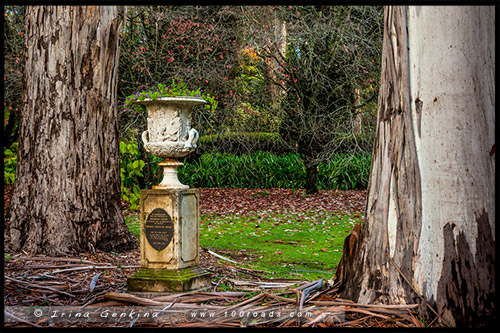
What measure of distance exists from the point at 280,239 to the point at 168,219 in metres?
3.82

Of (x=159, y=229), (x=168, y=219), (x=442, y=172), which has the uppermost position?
(x=442, y=172)

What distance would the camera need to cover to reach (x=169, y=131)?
5156mm

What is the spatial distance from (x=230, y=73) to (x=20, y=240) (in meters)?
8.16

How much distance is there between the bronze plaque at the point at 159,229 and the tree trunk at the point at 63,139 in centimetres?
169

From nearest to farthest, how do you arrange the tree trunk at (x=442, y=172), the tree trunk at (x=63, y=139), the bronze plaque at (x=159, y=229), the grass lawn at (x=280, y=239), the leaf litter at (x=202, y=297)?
the tree trunk at (x=442, y=172) → the leaf litter at (x=202, y=297) → the bronze plaque at (x=159, y=229) → the tree trunk at (x=63, y=139) → the grass lawn at (x=280, y=239)

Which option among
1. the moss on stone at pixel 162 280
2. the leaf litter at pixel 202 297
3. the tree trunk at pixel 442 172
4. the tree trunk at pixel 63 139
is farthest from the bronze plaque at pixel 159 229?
the tree trunk at pixel 442 172

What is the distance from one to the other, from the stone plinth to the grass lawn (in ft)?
4.48

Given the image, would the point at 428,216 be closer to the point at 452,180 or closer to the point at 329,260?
the point at 452,180

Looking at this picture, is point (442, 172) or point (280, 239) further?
point (280, 239)

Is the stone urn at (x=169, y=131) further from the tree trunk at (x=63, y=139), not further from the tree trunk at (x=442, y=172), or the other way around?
the tree trunk at (x=442, y=172)

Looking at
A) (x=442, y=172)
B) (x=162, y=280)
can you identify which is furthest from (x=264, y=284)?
(x=442, y=172)

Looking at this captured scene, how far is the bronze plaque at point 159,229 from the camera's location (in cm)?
508

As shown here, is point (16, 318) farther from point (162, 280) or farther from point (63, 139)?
point (63, 139)

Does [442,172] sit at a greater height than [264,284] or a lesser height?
greater
